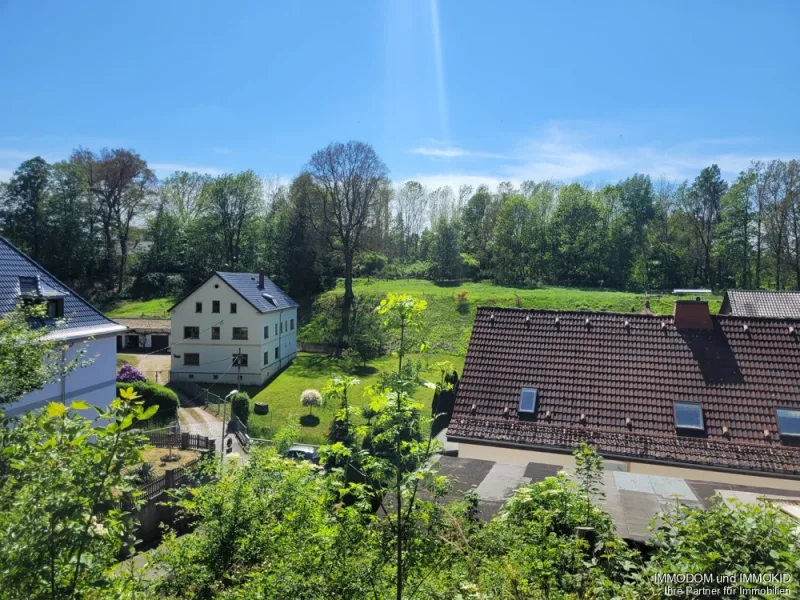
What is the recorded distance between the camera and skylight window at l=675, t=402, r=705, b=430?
11.7m

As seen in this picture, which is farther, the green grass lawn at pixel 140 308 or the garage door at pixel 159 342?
the green grass lawn at pixel 140 308

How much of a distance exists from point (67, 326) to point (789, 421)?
19203 mm

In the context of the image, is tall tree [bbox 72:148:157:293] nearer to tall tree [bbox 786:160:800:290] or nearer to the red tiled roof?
the red tiled roof

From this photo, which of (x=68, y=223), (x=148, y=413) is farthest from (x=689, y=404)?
(x=68, y=223)

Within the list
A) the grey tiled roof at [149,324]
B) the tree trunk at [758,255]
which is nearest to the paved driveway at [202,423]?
the grey tiled roof at [149,324]

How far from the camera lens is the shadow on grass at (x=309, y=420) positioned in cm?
2486

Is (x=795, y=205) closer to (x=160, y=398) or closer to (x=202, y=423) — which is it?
(x=202, y=423)

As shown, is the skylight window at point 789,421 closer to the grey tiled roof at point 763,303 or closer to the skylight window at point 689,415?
the skylight window at point 689,415

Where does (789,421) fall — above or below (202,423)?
above

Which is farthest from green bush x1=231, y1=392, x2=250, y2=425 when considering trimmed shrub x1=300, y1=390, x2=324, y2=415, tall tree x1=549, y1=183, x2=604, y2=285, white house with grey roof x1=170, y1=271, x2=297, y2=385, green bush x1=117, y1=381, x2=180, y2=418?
tall tree x1=549, y1=183, x2=604, y2=285

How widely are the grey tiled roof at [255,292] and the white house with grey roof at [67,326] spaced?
15.1 metres

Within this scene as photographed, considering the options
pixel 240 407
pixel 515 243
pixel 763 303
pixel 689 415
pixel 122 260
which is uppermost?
pixel 515 243

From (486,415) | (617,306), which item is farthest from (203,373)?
(617,306)

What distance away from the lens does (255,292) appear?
35.3 meters
